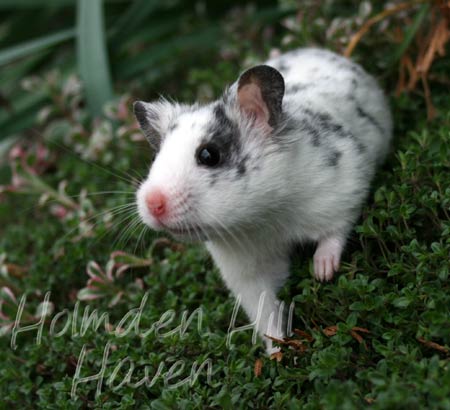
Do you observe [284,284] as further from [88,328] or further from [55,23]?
[55,23]

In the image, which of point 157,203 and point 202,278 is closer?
point 157,203

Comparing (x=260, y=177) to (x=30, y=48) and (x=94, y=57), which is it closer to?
(x=94, y=57)

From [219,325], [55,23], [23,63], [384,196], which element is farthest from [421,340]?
[55,23]

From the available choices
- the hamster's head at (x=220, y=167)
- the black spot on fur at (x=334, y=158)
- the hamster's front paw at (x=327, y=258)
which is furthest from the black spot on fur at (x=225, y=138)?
the hamster's front paw at (x=327, y=258)

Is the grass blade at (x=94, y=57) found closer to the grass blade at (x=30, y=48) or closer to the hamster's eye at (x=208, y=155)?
the grass blade at (x=30, y=48)

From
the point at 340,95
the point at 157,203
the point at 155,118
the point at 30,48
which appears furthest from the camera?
the point at 30,48

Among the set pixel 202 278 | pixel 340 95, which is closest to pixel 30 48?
pixel 202 278

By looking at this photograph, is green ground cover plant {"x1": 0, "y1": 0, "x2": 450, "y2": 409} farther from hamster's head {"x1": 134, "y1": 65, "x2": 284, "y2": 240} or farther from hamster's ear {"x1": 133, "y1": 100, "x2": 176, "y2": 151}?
hamster's head {"x1": 134, "y1": 65, "x2": 284, "y2": 240}
